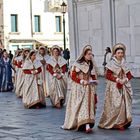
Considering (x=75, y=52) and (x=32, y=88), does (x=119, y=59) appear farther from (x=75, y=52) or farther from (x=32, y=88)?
(x=75, y=52)

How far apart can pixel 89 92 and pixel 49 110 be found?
4.49 metres

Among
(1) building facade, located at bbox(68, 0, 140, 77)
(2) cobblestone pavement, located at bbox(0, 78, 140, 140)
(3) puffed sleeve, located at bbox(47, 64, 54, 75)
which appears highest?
(1) building facade, located at bbox(68, 0, 140, 77)

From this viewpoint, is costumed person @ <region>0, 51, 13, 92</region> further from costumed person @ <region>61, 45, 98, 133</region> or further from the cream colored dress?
costumed person @ <region>61, 45, 98, 133</region>

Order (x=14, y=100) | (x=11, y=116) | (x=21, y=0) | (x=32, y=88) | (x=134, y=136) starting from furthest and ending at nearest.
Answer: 1. (x=21, y=0)
2. (x=14, y=100)
3. (x=32, y=88)
4. (x=11, y=116)
5. (x=134, y=136)

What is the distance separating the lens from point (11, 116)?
1424 cm

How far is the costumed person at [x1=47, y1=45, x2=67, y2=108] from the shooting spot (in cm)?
1582

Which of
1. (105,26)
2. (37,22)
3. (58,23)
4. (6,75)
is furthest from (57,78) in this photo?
(58,23)

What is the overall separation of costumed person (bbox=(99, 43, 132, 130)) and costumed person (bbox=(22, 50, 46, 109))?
5.07 meters

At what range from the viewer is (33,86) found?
1633 cm

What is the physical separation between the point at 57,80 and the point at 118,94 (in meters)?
4.99

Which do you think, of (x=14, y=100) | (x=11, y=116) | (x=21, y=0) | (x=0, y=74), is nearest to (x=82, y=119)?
(x=11, y=116)

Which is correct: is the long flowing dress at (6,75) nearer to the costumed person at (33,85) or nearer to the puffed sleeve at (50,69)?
the costumed person at (33,85)

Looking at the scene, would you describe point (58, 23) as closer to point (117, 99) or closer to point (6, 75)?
point (6, 75)

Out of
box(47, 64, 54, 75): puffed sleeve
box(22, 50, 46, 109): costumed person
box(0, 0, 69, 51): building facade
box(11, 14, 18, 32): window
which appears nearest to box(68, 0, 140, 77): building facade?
box(22, 50, 46, 109): costumed person
